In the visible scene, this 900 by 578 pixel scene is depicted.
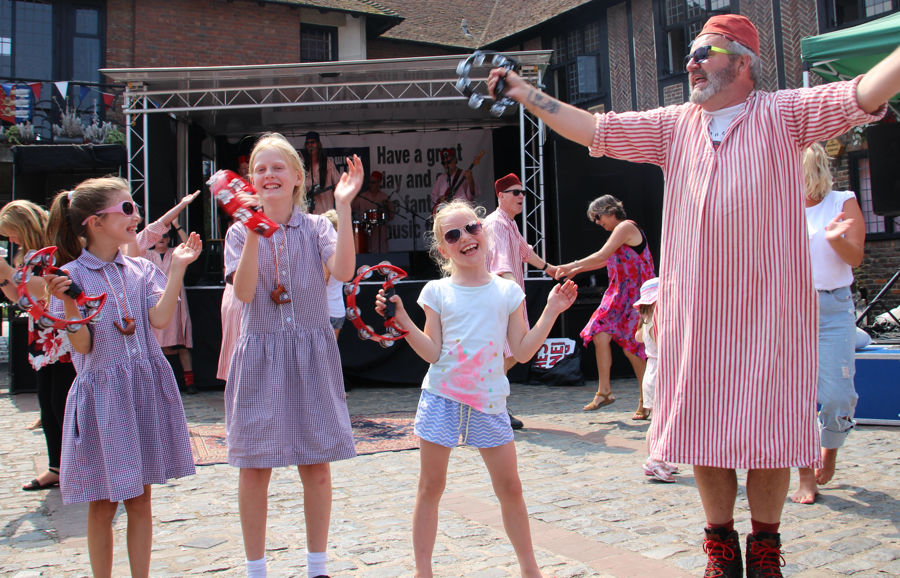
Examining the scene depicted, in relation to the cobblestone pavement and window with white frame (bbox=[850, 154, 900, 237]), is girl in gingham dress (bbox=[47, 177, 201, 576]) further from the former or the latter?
window with white frame (bbox=[850, 154, 900, 237])

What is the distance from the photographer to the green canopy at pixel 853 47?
6.36 metres

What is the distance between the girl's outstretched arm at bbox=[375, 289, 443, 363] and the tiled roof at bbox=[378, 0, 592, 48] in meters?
19.2

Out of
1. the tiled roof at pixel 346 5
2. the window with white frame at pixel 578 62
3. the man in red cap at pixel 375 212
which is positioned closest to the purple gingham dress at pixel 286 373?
the man in red cap at pixel 375 212

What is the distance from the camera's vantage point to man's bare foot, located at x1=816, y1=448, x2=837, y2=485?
4332 millimetres

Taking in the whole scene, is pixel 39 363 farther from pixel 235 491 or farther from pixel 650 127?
pixel 650 127

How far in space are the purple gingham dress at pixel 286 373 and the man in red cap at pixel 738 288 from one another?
41.4 inches

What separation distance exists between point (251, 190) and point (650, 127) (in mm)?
1466

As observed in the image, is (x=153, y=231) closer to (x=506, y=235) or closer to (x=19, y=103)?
(x=506, y=235)

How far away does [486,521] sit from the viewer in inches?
157

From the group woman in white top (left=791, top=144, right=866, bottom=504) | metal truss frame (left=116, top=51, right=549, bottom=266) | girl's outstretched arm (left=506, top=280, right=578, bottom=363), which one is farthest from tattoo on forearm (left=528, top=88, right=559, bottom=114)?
metal truss frame (left=116, top=51, right=549, bottom=266)

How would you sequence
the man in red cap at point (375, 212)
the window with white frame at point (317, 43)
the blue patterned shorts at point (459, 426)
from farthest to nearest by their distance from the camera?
the window with white frame at point (317, 43), the man in red cap at point (375, 212), the blue patterned shorts at point (459, 426)

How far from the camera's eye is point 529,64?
1062 centimetres

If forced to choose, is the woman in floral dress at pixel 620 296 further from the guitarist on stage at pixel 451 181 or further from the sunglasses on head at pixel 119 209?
the guitarist on stage at pixel 451 181

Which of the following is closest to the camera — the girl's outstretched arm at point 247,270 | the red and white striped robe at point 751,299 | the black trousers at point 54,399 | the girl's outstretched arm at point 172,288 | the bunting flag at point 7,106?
the red and white striped robe at point 751,299
